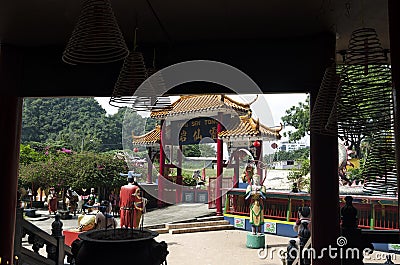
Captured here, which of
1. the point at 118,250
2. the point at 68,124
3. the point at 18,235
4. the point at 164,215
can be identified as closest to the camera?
the point at 118,250

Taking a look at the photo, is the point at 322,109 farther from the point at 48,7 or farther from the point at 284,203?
the point at 284,203

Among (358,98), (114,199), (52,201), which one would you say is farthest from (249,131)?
(358,98)

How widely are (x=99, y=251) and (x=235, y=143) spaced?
8.02m

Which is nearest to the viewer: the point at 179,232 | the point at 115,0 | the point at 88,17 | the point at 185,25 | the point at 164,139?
the point at 88,17

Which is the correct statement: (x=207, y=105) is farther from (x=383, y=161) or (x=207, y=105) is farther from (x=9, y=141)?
(x=383, y=161)

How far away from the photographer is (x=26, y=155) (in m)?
12.2

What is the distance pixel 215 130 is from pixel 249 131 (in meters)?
0.85

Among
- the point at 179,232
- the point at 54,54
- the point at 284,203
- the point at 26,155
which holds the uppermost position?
the point at 54,54

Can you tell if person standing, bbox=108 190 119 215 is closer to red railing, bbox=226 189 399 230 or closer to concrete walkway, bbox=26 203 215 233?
concrete walkway, bbox=26 203 215 233

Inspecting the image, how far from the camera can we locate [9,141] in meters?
3.10

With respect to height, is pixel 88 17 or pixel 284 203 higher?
pixel 88 17

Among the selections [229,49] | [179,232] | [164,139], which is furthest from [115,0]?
[164,139]

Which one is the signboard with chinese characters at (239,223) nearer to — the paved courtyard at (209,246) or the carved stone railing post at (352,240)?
the paved courtyard at (209,246)

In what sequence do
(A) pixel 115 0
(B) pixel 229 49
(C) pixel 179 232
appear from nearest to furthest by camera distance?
(A) pixel 115 0, (B) pixel 229 49, (C) pixel 179 232
